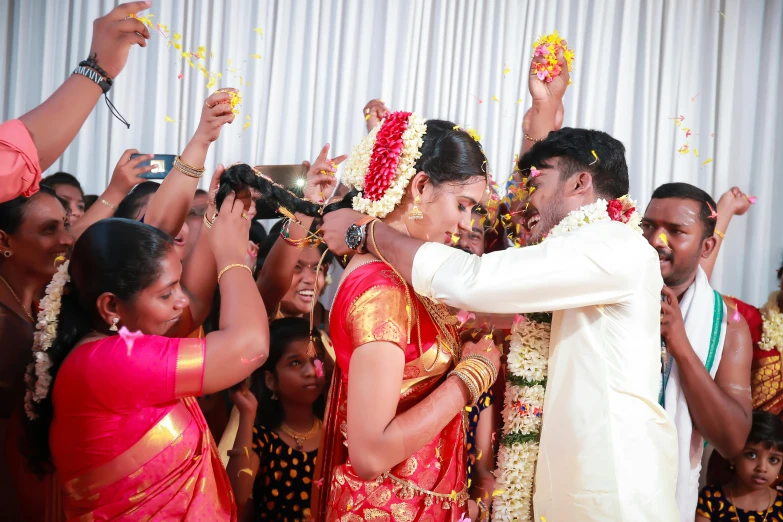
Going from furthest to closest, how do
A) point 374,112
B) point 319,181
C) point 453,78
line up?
point 453,78 → point 374,112 → point 319,181

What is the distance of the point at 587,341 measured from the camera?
7.55 ft

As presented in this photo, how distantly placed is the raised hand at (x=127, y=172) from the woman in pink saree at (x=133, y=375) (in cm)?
136

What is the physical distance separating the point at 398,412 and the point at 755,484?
2.42 meters

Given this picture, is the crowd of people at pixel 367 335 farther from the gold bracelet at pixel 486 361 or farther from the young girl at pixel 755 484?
the young girl at pixel 755 484

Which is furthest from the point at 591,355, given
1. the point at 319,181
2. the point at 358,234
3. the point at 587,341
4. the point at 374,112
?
the point at 374,112

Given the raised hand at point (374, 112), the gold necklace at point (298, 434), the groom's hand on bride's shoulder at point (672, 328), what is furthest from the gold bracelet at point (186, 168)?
the groom's hand on bride's shoulder at point (672, 328)

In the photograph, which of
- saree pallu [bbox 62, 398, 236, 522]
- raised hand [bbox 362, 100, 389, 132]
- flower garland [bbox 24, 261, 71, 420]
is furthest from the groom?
raised hand [bbox 362, 100, 389, 132]

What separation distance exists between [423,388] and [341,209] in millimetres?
649

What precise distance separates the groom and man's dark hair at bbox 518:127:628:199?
0.55ft

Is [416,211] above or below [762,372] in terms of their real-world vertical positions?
above

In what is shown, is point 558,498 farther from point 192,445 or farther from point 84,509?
point 84,509

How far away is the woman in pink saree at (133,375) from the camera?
2.08 metres

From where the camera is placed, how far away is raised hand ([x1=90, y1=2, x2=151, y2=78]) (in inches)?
94.7

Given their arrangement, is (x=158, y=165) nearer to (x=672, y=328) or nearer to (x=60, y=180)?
(x=60, y=180)
